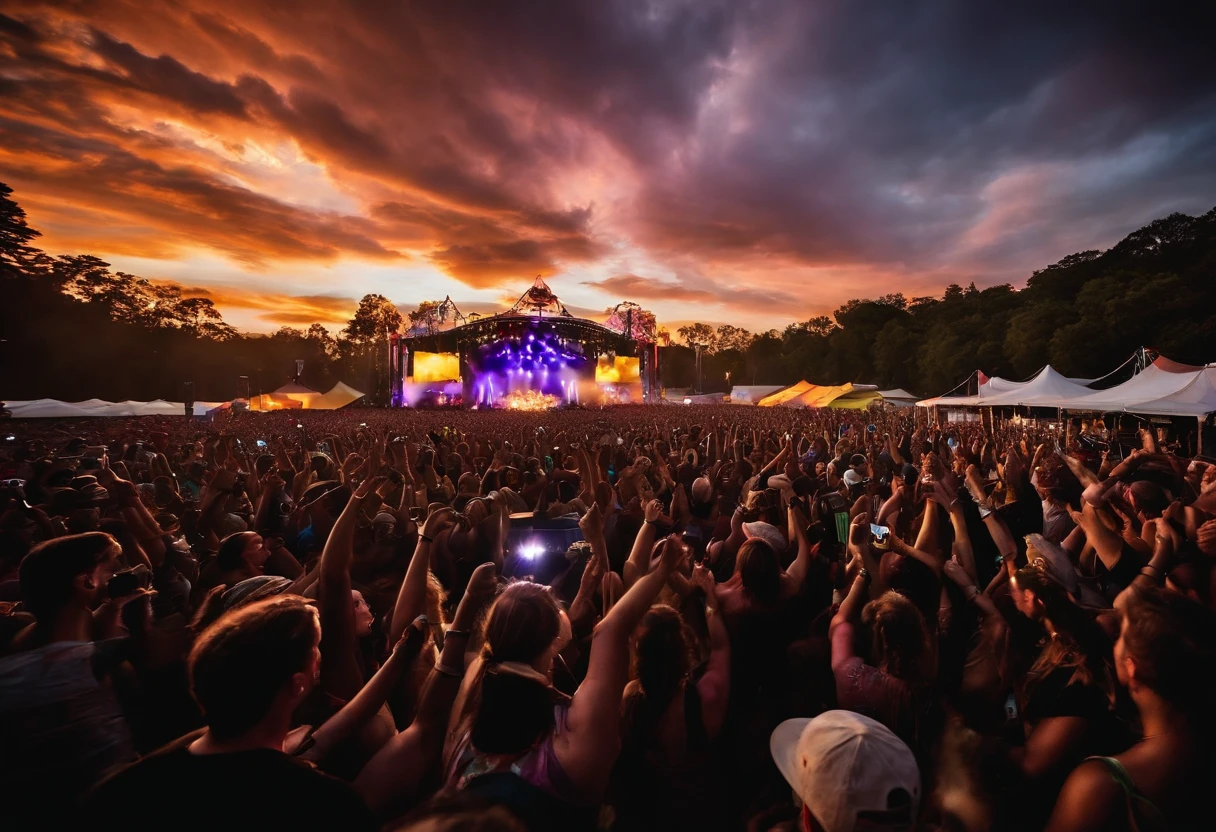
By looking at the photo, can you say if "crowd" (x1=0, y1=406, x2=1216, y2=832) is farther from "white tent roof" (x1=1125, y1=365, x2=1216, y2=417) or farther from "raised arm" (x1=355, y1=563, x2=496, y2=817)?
"white tent roof" (x1=1125, y1=365, x2=1216, y2=417)

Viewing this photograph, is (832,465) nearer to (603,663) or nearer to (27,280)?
(603,663)

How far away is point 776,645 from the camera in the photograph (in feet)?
7.86

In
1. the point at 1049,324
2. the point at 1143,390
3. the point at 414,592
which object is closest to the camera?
the point at 414,592

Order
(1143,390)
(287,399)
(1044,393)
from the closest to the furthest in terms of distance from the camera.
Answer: (1143,390), (1044,393), (287,399)

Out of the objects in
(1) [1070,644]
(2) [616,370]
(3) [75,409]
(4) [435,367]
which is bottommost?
(3) [75,409]

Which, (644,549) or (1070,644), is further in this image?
(644,549)

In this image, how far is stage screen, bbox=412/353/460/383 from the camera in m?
44.8

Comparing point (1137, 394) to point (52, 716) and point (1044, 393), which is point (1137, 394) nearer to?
point (1044, 393)

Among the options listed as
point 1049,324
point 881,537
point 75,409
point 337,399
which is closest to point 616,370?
point 337,399

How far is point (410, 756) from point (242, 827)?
1.92ft

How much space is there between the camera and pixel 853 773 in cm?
113

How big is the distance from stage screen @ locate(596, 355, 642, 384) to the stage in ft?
6.57

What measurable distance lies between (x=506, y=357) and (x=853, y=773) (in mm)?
44566

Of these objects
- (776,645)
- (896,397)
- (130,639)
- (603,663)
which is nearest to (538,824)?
(603,663)
